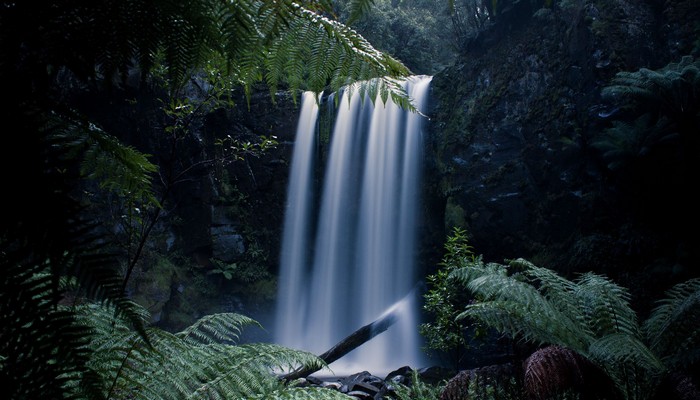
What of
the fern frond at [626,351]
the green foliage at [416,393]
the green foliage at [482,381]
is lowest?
the green foliage at [416,393]

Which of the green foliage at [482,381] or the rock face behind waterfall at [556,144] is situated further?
the rock face behind waterfall at [556,144]

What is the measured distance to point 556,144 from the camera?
6.04 meters

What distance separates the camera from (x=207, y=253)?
9172 millimetres

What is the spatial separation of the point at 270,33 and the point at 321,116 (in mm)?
8706

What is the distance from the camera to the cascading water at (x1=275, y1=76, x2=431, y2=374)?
26.1 ft

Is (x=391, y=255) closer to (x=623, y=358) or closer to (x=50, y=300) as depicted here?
(x=623, y=358)

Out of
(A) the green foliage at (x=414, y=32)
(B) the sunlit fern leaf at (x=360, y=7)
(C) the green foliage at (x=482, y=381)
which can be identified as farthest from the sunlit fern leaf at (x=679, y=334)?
(A) the green foliage at (x=414, y=32)

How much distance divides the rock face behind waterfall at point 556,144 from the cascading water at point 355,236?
42.6 inches

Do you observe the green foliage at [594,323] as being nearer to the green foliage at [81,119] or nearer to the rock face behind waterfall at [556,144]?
the green foliage at [81,119]

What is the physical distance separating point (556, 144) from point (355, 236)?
4.61 meters

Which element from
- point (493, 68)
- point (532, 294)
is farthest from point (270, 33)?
point (493, 68)

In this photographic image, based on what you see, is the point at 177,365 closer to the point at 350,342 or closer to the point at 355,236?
the point at 350,342

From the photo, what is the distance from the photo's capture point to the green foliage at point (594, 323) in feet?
7.76

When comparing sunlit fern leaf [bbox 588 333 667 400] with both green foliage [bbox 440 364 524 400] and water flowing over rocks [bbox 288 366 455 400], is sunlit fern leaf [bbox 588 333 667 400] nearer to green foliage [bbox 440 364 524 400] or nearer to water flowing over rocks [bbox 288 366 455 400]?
green foliage [bbox 440 364 524 400]
